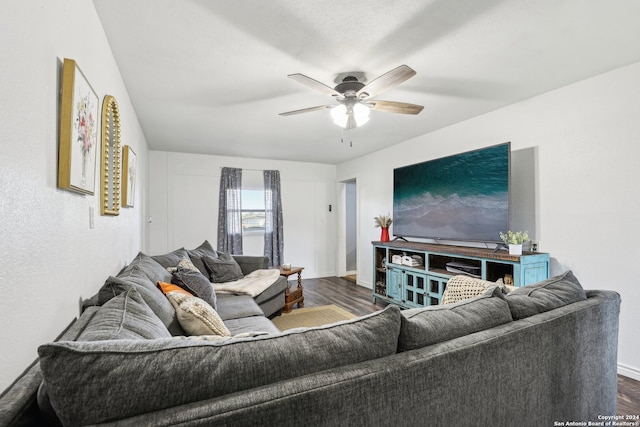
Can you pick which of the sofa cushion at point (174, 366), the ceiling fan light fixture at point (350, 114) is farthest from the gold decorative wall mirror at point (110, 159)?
the ceiling fan light fixture at point (350, 114)

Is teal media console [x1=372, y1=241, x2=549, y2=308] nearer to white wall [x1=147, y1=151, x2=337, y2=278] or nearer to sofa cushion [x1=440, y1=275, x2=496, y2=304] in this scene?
sofa cushion [x1=440, y1=275, x2=496, y2=304]

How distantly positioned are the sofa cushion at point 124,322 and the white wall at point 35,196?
154 millimetres

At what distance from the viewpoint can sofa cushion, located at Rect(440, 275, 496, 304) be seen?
192 cm

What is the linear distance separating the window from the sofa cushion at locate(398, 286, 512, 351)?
4.92m

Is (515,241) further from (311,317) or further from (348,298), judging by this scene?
(348,298)

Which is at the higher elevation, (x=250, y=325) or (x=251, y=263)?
(x=251, y=263)

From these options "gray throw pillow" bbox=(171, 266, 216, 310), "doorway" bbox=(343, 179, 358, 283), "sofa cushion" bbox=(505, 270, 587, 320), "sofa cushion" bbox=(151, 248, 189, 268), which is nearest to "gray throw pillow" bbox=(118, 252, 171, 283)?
"gray throw pillow" bbox=(171, 266, 216, 310)

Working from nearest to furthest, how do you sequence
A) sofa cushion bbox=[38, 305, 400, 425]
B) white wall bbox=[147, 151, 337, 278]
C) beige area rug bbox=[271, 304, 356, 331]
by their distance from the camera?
sofa cushion bbox=[38, 305, 400, 425], beige area rug bbox=[271, 304, 356, 331], white wall bbox=[147, 151, 337, 278]

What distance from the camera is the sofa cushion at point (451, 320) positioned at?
1.05m

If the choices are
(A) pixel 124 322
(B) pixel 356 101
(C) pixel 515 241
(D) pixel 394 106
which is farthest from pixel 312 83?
(C) pixel 515 241

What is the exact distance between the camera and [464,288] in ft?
6.50

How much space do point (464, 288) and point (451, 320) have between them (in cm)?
93

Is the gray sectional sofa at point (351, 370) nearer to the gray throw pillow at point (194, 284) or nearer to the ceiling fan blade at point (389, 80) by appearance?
the gray throw pillow at point (194, 284)

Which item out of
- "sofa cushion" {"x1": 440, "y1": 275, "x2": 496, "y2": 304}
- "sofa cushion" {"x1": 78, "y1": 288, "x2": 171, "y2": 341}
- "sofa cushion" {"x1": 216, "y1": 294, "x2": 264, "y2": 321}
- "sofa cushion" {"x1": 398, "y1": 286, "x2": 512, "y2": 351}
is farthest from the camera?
"sofa cushion" {"x1": 216, "y1": 294, "x2": 264, "y2": 321}
